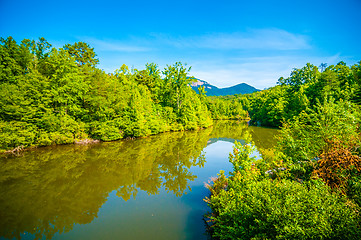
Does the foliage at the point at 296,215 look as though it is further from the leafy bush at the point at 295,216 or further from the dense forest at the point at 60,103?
the dense forest at the point at 60,103

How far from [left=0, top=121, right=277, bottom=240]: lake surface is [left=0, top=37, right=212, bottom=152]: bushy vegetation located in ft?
12.6

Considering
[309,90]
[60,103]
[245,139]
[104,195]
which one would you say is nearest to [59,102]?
[60,103]

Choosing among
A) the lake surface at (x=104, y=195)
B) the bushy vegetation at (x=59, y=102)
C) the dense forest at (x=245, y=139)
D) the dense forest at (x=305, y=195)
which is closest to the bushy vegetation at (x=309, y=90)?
the dense forest at (x=245, y=139)

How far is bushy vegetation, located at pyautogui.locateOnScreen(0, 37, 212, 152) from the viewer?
17.5m

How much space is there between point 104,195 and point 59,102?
16.4 meters

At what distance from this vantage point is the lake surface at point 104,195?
6.79 m

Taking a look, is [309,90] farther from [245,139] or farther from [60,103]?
[60,103]

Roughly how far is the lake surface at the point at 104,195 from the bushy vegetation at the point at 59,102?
12.6 ft

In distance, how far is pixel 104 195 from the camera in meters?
9.54

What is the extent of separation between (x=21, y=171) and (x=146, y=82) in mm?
30838

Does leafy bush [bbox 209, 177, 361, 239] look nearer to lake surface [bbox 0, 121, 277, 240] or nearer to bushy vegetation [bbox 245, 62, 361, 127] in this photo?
lake surface [bbox 0, 121, 277, 240]

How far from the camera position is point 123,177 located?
12.0m

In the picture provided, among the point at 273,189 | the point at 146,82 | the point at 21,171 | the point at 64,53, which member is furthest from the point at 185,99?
the point at 273,189

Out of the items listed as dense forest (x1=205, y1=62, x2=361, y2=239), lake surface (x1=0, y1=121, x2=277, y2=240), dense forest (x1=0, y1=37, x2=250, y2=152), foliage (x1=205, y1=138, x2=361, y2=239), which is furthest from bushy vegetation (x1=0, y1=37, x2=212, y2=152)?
foliage (x1=205, y1=138, x2=361, y2=239)
